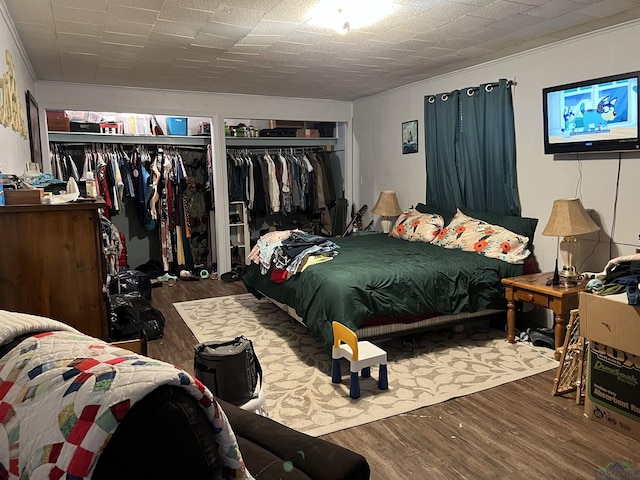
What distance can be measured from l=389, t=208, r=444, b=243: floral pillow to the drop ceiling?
1.44 meters

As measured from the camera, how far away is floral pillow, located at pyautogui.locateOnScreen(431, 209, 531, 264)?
3.84 meters

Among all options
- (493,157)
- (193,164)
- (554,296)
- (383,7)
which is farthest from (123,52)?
(554,296)

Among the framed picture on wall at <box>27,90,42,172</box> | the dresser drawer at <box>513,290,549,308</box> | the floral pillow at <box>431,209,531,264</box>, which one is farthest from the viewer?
the framed picture on wall at <box>27,90,42,172</box>

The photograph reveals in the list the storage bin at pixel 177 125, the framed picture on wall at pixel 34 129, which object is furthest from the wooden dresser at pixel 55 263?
the storage bin at pixel 177 125

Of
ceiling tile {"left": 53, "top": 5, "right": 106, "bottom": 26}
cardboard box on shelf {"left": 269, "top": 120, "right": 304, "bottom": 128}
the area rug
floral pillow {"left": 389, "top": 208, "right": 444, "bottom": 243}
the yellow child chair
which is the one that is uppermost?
ceiling tile {"left": 53, "top": 5, "right": 106, "bottom": 26}

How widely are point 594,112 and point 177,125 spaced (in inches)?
185

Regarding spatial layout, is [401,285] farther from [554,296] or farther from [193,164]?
[193,164]

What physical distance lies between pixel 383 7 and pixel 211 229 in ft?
13.7

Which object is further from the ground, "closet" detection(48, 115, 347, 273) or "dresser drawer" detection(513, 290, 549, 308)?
"closet" detection(48, 115, 347, 273)

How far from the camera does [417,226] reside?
4832 mm

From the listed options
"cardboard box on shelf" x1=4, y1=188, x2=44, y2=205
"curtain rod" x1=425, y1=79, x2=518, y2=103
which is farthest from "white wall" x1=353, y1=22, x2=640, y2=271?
"cardboard box on shelf" x1=4, y1=188, x2=44, y2=205

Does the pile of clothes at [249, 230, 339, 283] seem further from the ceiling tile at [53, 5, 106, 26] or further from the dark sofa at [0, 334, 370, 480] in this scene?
the dark sofa at [0, 334, 370, 480]

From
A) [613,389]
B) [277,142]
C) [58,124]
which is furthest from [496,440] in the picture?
[58,124]

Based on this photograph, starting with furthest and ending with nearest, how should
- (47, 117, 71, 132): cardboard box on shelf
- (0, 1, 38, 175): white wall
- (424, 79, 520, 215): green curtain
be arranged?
(47, 117, 71, 132): cardboard box on shelf < (424, 79, 520, 215): green curtain < (0, 1, 38, 175): white wall
